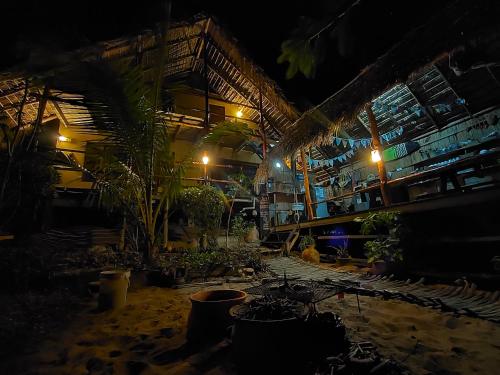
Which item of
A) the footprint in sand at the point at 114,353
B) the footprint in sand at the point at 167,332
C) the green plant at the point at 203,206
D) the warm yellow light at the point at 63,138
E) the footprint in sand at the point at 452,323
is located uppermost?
the warm yellow light at the point at 63,138

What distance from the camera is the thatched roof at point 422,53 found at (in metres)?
4.41

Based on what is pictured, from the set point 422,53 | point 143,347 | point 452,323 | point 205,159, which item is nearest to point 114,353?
point 143,347

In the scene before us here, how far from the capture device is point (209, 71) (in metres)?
13.6

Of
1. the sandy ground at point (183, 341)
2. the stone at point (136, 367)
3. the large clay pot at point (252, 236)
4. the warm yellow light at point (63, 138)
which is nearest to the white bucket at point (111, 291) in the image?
the sandy ground at point (183, 341)

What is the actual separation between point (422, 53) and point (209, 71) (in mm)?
10736

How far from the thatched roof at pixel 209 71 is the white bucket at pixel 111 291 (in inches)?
272

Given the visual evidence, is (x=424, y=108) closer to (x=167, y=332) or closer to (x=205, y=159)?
(x=205, y=159)

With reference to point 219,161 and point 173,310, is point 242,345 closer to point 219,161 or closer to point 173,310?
point 173,310

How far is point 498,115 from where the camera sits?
7.26 meters

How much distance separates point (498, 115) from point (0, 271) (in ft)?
42.0

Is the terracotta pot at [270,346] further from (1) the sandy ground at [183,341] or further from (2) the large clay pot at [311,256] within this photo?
(2) the large clay pot at [311,256]

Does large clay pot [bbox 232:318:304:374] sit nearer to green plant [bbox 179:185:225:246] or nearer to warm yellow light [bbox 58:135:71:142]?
green plant [bbox 179:185:225:246]

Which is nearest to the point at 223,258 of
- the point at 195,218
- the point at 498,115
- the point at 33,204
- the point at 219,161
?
the point at 195,218

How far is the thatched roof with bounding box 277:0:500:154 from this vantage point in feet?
14.5
